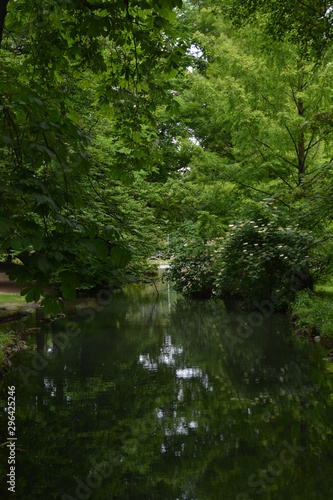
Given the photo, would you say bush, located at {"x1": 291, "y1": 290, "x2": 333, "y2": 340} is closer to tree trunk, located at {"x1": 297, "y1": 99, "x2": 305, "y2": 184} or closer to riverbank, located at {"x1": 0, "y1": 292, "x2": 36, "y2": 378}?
tree trunk, located at {"x1": 297, "y1": 99, "x2": 305, "y2": 184}

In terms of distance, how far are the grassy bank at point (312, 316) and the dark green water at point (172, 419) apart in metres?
0.53

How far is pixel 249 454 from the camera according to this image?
5.46 meters

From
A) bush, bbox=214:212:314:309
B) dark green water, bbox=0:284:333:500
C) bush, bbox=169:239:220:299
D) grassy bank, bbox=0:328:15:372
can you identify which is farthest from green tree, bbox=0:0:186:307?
bush, bbox=169:239:220:299

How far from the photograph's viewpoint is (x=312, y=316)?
1258 cm

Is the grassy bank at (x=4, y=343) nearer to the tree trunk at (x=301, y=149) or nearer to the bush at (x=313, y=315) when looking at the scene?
the bush at (x=313, y=315)

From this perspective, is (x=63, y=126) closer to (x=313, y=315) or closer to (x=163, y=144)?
(x=313, y=315)

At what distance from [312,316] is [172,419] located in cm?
691

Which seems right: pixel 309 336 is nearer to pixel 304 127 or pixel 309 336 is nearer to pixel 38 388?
pixel 304 127

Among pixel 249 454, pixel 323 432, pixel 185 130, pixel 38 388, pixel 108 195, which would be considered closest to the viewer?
pixel 249 454

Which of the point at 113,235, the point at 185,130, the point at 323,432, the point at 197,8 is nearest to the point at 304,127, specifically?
the point at 323,432

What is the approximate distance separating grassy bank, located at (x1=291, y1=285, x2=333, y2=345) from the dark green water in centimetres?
53

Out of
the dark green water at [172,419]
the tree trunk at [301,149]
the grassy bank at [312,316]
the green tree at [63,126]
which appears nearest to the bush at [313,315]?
the grassy bank at [312,316]

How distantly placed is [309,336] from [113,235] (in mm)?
9371

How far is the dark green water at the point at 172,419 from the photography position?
486 centimetres
